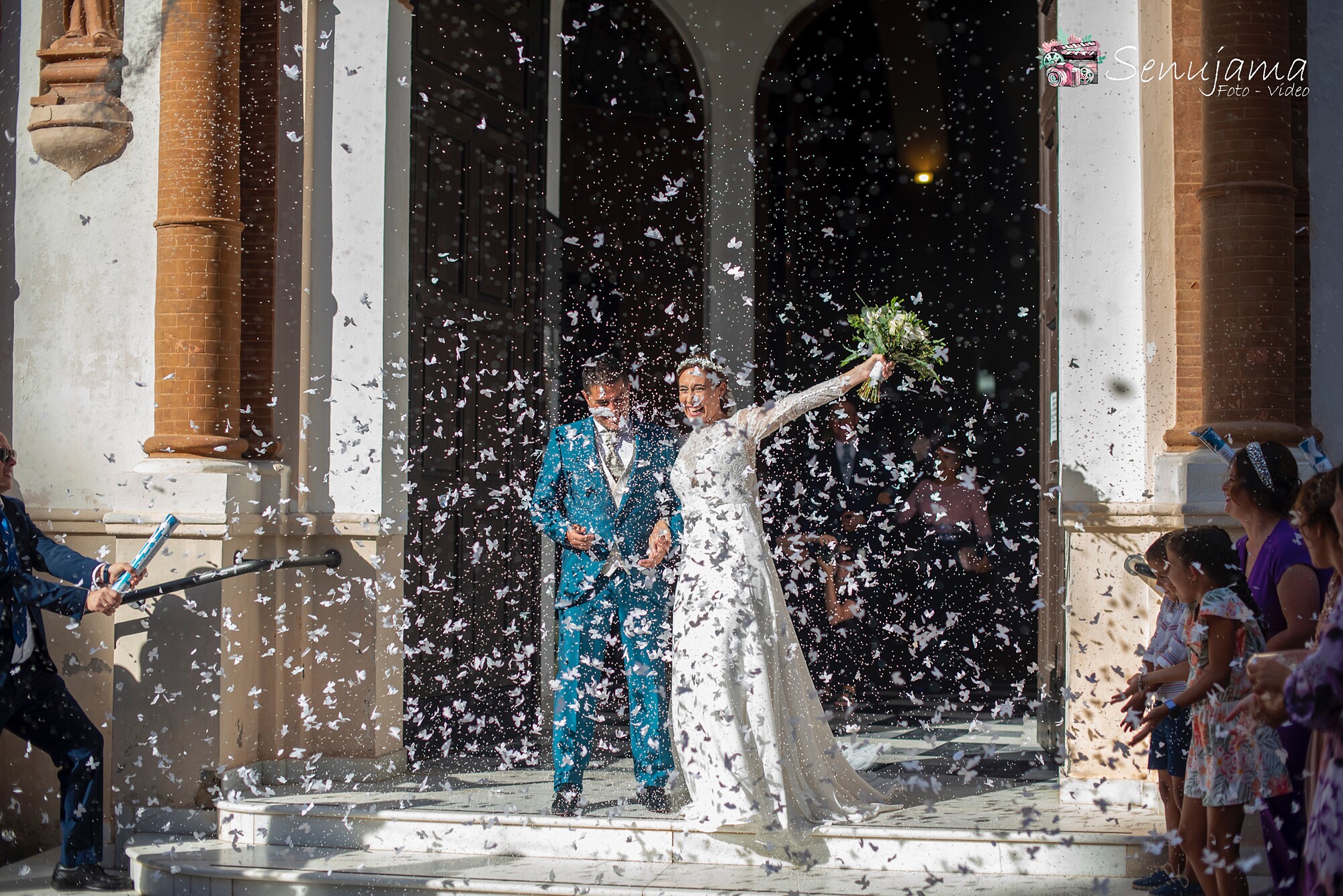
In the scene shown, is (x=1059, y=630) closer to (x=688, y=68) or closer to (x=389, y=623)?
(x=389, y=623)

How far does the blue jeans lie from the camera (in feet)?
15.6

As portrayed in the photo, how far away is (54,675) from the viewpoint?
456 cm

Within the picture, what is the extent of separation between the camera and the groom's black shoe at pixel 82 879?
15.1ft

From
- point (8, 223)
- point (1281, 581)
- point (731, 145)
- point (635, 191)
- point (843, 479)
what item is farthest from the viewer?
point (635, 191)

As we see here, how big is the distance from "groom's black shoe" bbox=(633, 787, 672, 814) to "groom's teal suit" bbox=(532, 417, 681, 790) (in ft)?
0.08

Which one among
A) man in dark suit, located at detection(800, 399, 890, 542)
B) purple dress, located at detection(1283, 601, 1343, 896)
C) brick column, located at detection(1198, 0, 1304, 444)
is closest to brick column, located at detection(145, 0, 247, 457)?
man in dark suit, located at detection(800, 399, 890, 542)

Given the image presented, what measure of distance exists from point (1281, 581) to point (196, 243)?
4.62m

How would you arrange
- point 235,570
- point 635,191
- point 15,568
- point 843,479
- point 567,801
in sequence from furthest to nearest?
point 635,191 < point 843,479 < point 235,570 < point 567,801 < point 15,568

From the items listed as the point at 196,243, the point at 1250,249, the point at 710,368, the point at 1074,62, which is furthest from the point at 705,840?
the point at 1074,62

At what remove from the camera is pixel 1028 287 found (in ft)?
32.1

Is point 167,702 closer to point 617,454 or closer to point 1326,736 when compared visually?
point 617,454

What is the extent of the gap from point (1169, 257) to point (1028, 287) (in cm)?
486

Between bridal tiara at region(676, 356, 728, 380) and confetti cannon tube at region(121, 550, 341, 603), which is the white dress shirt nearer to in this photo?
bridal tiara at region(676, 356, 728, 380)

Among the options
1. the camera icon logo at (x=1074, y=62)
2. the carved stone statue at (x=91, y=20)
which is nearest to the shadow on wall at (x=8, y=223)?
the carved stone statue at (x=91, y=20)
